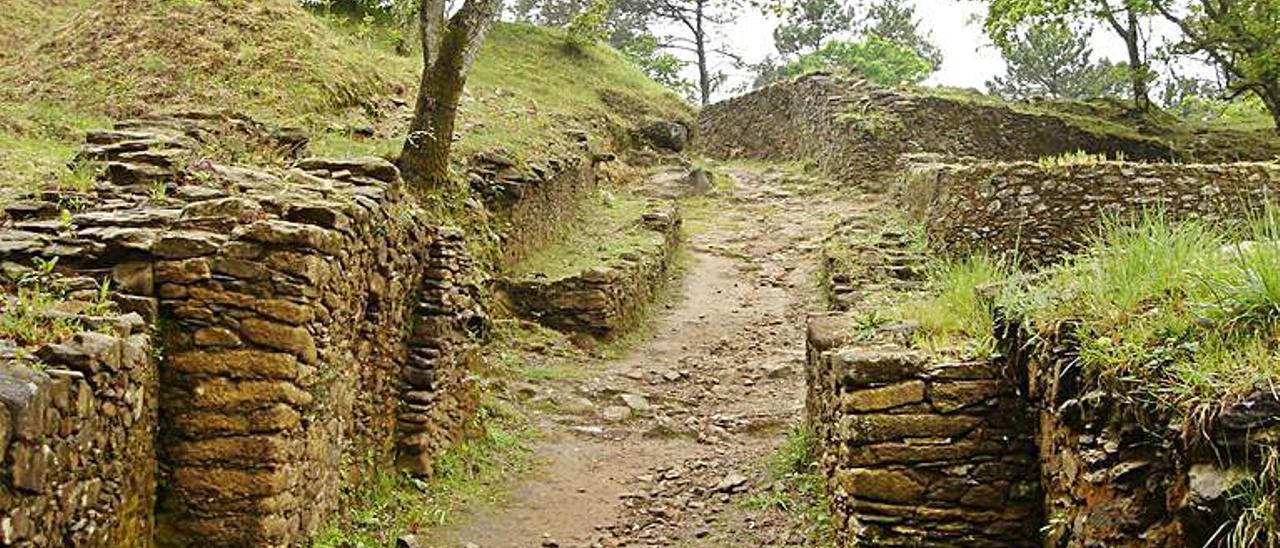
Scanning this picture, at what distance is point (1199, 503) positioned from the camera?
10.5ft

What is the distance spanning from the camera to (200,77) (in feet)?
42.1

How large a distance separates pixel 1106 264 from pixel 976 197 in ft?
29.1

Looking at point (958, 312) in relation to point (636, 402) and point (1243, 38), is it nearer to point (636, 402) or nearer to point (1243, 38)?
point (636, 402)

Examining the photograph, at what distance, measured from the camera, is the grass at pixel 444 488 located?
7.38m

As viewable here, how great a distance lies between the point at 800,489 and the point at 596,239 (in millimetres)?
8968

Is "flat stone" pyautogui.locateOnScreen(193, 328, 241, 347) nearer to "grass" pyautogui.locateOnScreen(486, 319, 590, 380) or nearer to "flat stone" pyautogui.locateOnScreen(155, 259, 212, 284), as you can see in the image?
"flat stone" pyautogui.locateOnScreen(155, 259, 212, 284)

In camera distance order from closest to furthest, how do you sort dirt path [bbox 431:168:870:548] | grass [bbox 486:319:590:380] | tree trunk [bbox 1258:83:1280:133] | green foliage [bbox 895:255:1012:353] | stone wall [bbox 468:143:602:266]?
1. green foliage [bbox 895:255:1012:353]
2. dirt path [bbox 431:168:870:548]
3. grass [bbox 486:319:590:380]
4. stone wall [bbox 468:143:602:266]
5. tree trunk [bbox 1258:83:1280:133]

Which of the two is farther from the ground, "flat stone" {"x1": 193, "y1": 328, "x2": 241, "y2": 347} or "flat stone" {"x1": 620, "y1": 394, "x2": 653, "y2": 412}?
"flat stone" {"x1": 193, "y1": 328, "x2": 241, "y2": 347}

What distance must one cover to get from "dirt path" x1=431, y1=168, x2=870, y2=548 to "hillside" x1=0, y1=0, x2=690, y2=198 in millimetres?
3805

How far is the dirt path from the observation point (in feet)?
26.6

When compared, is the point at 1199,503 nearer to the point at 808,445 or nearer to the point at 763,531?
the point at 763,531

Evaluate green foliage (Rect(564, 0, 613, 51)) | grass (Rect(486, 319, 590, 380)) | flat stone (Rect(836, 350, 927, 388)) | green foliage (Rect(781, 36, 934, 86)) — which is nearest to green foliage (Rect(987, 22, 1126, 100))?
green foliage (Rect(781, 36, 934, 86))

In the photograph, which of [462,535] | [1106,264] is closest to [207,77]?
[462,535]

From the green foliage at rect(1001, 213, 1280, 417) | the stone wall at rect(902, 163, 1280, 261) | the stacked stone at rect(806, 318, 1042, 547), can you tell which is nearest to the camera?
the green foliage at rect(1001, 213, 1280, 417)
